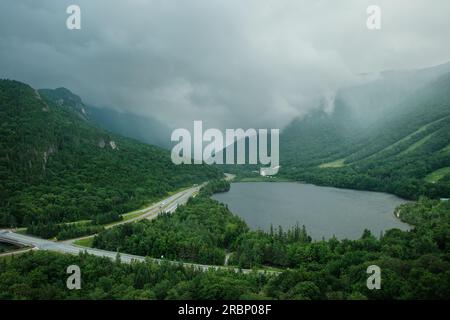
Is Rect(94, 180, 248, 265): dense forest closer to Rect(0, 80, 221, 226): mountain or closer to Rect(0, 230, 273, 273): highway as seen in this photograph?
Rect(0, 230, 273, 273): highway

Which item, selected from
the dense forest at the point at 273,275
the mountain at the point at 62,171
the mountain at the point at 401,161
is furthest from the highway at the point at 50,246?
the mountain at the point at 401,161

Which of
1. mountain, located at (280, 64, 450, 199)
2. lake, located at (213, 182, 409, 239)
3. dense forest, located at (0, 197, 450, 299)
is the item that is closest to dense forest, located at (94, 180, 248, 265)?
dense forest, located at (0, 197, 450, 299)

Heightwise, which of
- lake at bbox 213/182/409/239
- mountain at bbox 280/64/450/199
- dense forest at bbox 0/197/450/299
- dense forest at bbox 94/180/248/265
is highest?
mountain at bbox 280/64/450/199

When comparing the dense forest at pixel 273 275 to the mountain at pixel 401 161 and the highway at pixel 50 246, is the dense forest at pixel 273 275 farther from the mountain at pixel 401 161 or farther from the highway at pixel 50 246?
the mountain at pixel 401 161

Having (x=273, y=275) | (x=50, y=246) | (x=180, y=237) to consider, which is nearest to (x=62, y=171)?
(x=50, y=246)

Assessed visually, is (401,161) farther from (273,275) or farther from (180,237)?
(273,275)

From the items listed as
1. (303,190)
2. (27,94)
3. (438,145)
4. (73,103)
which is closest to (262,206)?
(303,190)
